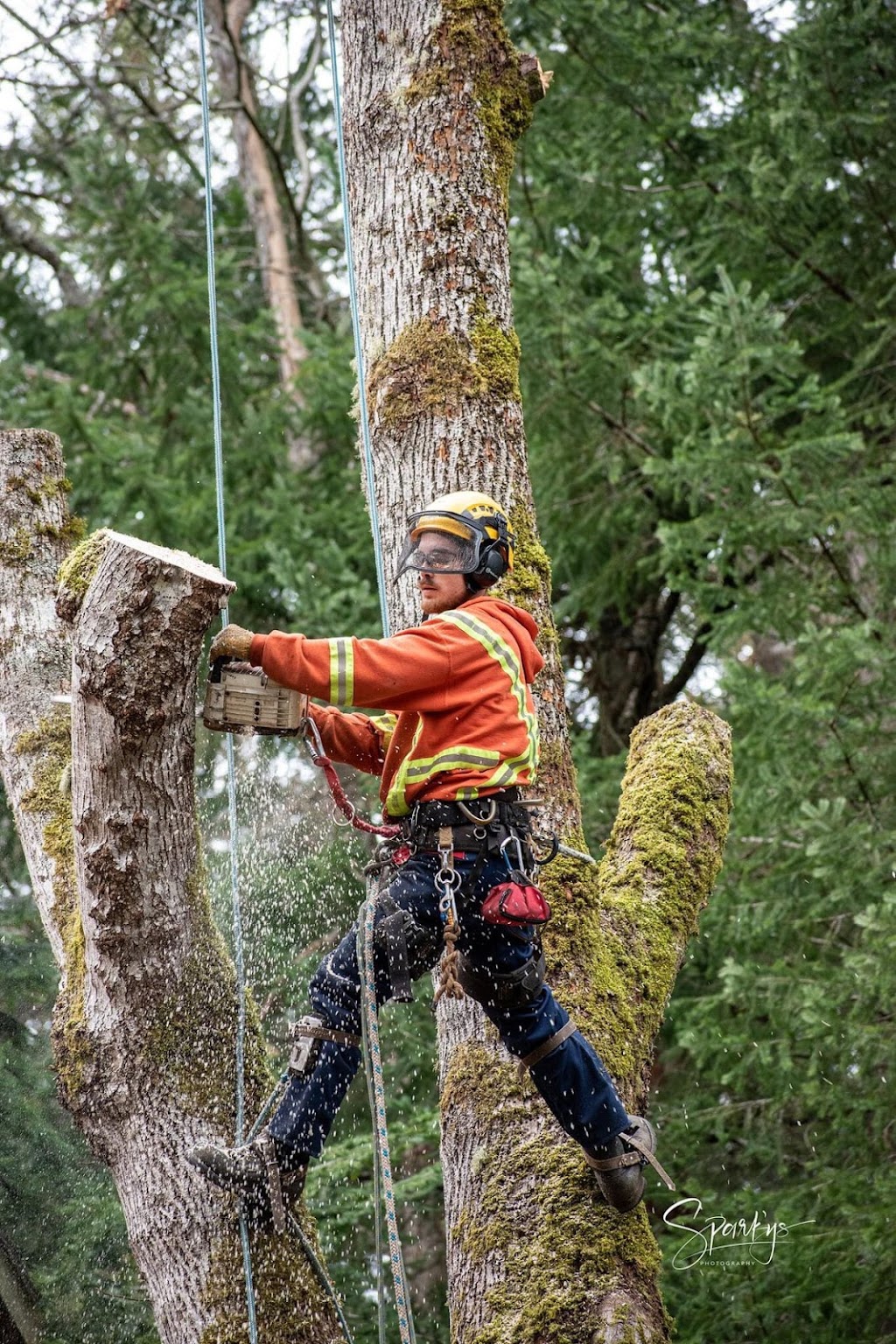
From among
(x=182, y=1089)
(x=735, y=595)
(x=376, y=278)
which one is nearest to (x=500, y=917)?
(x=182, y=1089)

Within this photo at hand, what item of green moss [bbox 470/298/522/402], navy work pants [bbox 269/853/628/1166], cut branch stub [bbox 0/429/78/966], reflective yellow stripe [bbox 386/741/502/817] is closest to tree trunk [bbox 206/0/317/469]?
cut branch stub [bbox 0/429/78/966]

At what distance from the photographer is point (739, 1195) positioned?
22.3 feet

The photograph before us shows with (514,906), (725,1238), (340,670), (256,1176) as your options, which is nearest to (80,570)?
(340,670)

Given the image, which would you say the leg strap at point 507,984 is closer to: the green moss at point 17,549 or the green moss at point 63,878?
the green moss at point 63,878

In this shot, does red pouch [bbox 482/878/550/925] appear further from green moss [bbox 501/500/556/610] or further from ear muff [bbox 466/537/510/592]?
green moss [bbox 501/500/556/610]

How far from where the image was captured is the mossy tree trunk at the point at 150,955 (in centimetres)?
294

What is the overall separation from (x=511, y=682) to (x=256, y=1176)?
1.35m

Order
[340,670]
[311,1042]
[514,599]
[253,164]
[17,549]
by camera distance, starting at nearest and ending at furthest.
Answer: [340,670], [311,1042], [514,599], [17,549], [253,164]

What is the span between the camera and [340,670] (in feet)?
10.6

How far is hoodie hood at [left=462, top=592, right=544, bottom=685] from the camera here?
363 centimetres

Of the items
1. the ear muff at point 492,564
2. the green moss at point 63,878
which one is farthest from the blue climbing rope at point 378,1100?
the green moss at point 63,878

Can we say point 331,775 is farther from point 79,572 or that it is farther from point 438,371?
point 438,371

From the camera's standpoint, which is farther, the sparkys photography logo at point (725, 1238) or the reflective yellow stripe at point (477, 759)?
the sparkys photography logo at point (725, 1238)

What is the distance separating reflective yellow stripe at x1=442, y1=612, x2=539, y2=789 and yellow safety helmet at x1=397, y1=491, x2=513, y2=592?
7.6 inches
